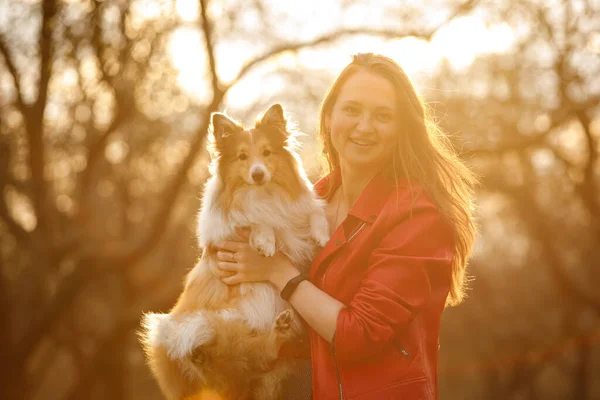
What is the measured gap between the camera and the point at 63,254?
10992mm

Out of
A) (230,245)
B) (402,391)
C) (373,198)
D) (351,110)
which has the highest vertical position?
(351,110)

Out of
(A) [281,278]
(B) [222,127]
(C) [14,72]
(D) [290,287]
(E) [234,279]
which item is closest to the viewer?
(D) [290,287]

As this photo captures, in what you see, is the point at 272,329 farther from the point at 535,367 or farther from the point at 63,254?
the point at 535,367

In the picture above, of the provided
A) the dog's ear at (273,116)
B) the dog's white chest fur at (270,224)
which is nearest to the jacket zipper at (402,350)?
the dog's white chest fur at (270,224)

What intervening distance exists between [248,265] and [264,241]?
0.20 meters

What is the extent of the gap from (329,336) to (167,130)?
11469 millimetres

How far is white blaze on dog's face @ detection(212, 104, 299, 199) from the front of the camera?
4258mm

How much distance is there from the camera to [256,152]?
4277mm

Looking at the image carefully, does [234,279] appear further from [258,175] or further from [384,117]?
[384,117]

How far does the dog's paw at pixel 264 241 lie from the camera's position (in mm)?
4023

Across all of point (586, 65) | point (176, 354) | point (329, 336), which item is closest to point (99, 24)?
point (176, 354)

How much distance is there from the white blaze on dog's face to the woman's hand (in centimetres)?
45

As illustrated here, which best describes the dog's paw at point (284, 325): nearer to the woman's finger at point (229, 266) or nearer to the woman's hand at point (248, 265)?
the woman's hand at point (248, 265)

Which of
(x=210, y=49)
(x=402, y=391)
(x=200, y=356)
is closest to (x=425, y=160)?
(x=402, y=391)
